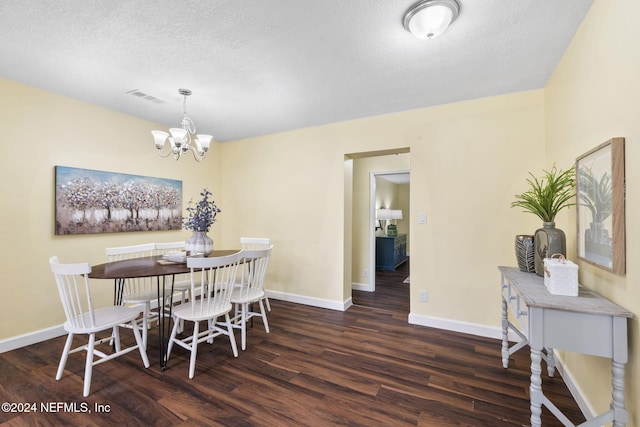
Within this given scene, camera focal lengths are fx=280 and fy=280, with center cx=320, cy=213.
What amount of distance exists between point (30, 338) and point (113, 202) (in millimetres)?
1481

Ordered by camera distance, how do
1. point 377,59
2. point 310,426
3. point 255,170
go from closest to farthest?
point 310,426 → point 377,59 → point 255,170

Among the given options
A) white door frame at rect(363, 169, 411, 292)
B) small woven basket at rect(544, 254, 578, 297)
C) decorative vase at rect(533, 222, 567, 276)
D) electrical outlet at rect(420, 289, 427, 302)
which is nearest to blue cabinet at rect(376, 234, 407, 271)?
white door frame at rect(363, 169, 411, 292)

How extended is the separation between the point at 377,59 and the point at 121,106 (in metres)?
2.83

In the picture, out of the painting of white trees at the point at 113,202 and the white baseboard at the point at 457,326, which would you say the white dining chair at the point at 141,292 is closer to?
the painting of white trees at the point at 113,202

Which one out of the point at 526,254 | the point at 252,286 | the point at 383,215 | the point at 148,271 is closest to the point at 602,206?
the point at 526,254

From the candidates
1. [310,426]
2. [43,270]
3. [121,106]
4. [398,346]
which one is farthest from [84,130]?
[398,346]

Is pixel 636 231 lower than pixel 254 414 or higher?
higher

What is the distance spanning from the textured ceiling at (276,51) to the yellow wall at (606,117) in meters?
0.22

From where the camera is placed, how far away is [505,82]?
2.55 m

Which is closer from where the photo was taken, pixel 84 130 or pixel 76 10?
pixel 76 10

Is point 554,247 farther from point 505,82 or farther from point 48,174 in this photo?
point 48,174

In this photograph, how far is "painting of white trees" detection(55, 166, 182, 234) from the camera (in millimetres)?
2877

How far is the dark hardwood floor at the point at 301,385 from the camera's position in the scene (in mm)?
1735

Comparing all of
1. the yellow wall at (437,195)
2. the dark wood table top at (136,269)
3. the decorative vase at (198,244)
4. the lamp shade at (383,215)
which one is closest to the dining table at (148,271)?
the dark wood table top at (136,269)
